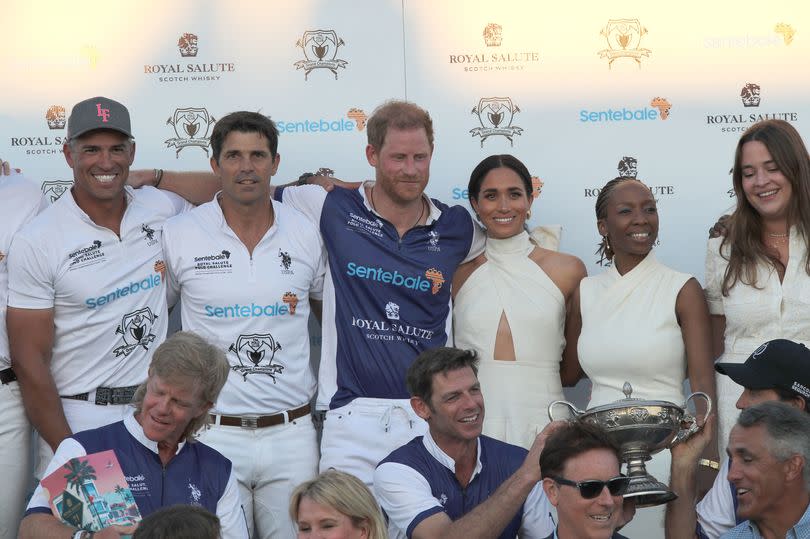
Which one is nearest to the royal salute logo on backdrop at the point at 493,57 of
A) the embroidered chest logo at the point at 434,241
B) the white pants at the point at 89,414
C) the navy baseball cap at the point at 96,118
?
the embroidered chest logo at the point at 434,241

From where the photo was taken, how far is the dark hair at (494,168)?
4902mm

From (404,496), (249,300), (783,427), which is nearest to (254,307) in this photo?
(249,300)

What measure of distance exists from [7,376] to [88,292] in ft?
1.55

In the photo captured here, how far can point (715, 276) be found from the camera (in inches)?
183

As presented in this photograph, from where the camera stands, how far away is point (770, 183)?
4.46 metres

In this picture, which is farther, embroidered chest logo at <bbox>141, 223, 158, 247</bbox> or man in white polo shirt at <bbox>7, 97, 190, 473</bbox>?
embroidered chest logo at <bbox>141, 223, 158, 247</bbox>

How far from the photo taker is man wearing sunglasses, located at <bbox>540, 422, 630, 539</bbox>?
132 inches

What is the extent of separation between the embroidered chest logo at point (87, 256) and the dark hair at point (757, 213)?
7.87ft

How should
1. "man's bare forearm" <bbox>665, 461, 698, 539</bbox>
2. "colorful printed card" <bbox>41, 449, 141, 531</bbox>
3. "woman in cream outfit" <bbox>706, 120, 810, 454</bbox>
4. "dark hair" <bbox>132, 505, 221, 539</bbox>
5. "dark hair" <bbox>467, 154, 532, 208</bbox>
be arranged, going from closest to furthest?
"dark hair" <bbox>132, 505, 221, 539</bbox>
"colorful printed card" <bbox>41, 449, 141, 531</bbox>
"man's bare forearm" <bbox>665, 461, 698, 539</bbox>
"woman in cream outfit" <bbox>706, 120, 810, 454</bbox>
"dark hair" <bbox>467, 154, 532, 208</bbox>

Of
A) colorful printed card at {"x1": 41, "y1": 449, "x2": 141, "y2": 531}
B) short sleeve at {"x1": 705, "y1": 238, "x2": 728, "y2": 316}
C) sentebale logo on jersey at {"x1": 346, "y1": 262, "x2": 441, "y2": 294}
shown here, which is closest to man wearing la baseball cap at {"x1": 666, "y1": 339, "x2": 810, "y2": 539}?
short sleeve at {"x1": 705, "y1": 238, "x2": 728, "y2": 316}

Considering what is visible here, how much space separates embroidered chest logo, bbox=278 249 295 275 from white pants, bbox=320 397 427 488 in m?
0.58

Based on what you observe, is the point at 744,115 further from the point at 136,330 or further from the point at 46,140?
the point at 46,140

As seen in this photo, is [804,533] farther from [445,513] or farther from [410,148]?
[410,148]

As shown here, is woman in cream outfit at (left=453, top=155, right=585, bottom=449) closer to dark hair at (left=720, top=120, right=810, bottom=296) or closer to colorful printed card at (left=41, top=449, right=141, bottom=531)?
dark hair at (left=720, top=120, right=810, bottom=296)
